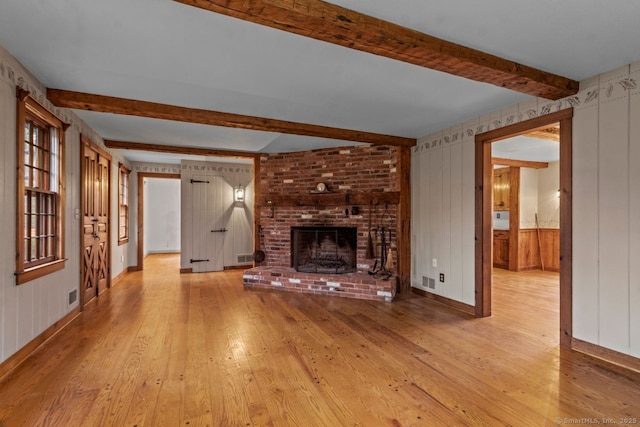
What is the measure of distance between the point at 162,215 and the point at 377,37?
31.3ft

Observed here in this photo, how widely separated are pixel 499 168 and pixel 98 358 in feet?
25.6

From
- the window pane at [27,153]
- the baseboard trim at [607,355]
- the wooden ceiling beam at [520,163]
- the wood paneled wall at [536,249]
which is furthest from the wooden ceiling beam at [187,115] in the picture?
the wood paneled wall at [536,249]

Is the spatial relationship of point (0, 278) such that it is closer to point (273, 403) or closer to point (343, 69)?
point (273, 403)

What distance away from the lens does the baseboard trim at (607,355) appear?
248cm

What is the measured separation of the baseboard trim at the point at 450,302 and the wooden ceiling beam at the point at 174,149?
3.62m

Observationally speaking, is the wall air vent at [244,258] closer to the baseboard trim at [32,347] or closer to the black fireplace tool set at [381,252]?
the black fireplace tool set at [381,252]

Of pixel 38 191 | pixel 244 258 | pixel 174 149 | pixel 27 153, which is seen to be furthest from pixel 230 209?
pixel 27 153

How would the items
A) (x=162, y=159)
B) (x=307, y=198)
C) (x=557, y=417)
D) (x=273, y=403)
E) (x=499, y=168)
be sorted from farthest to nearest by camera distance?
1. (x=499, y=168)
2. (x=162, y=159)
3. (x=307, y=198)
4. (x=273, y=403)
5. (x=557, y=417)

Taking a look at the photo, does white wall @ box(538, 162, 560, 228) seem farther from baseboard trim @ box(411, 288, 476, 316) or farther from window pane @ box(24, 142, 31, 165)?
window pane @ box(24, 142, 31, 165)

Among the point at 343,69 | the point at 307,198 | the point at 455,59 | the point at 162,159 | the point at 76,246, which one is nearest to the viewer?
the point at 455,59

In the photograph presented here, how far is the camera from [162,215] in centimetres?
986

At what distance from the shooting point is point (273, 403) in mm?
2029

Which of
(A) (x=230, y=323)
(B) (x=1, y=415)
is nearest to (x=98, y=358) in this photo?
(B) (x=1, y=415)

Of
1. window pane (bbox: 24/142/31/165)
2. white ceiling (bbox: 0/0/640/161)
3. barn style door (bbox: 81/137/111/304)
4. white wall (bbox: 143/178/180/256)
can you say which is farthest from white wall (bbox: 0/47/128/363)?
white wall (bbox: 143/178/180/256)
